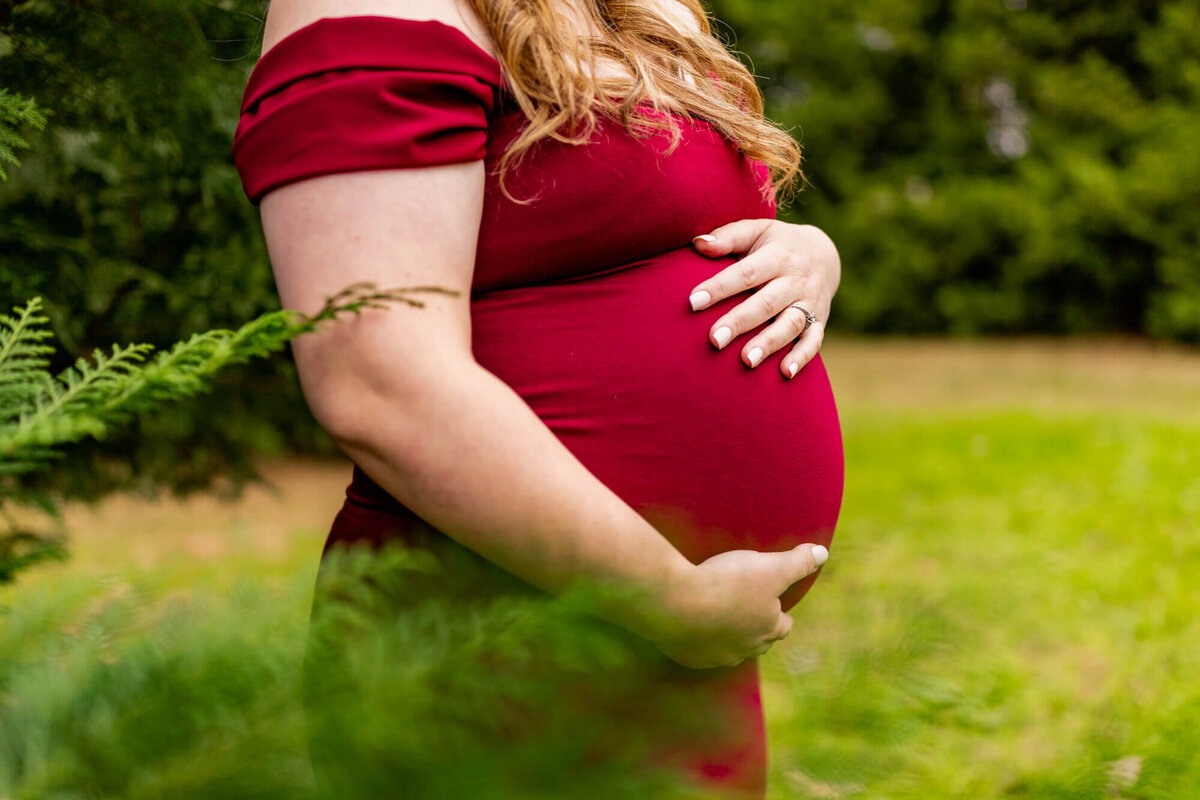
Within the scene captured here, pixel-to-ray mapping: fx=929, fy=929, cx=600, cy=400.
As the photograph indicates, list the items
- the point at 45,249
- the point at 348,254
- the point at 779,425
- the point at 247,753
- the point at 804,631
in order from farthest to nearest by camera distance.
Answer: the point at 45,249
the point at 779,425
the point at 348,254
the point at 804,631
the point at 247,753

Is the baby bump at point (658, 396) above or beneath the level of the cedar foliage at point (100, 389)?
beneath

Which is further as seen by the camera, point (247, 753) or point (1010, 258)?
point (1010, 258)

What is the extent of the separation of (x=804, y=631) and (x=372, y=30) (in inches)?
28.8

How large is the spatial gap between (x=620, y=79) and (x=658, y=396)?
16.0 inches

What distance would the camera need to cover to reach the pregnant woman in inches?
35.7

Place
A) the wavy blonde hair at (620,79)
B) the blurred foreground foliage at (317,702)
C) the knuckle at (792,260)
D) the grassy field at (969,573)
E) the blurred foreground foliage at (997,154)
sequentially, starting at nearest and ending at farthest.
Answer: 1. the blurred foreground foliage at (317,702)
2. the grassy field at (969,573)
3. the wavy blonde hair at (620,79)
4. the knuckle at (792,260)
5. the blurred foreground foliage at (997,154)

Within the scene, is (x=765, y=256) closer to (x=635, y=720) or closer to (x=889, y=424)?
(x=635, y=720)

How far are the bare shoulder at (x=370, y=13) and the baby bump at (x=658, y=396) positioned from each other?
12.0 inches

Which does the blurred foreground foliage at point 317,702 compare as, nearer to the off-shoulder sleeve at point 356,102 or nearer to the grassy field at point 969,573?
the grassy field at point 969,573

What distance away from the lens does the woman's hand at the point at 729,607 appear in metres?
0.95

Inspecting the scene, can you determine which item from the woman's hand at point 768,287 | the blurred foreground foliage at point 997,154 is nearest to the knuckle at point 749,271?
the woman's hand at point 768,287

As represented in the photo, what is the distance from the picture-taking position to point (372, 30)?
0.94 m

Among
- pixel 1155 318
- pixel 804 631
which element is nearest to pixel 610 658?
pixel 804 631

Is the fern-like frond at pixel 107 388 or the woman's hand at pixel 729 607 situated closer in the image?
the fern-like frond at pixel 107 388
